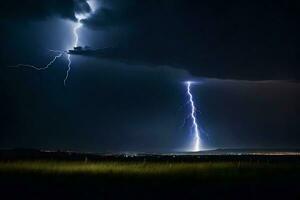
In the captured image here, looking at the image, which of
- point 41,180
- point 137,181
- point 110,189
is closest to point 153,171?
point 137,181

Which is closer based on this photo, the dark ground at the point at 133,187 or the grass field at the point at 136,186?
the dark ground at the point at 133,187

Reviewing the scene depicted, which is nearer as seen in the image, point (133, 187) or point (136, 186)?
point (133, 187)

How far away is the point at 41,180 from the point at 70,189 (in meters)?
3.98

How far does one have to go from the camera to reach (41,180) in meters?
22.0

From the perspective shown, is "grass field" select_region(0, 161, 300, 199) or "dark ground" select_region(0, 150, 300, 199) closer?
"dark ground" select_region(0, 150, 300, 199)

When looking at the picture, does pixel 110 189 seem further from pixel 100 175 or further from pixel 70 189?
pixel 100 175

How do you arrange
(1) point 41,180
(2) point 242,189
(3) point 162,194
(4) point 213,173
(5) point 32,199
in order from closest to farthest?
1. (5) point 32,199
2. (3) point 162,194
3. (2) point 242,189
4. (1) point 41,180
5. (4) point 213,173

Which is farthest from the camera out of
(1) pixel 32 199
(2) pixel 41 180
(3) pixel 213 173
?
(3) pixel 213 173

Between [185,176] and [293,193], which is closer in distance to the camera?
[293,193]

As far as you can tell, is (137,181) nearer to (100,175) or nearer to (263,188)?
(100,175)

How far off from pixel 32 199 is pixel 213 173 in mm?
14051

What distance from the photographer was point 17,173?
82.8ft

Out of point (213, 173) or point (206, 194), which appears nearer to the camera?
point (206, 194)

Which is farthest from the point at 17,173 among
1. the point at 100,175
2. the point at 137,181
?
the point at 137,181
